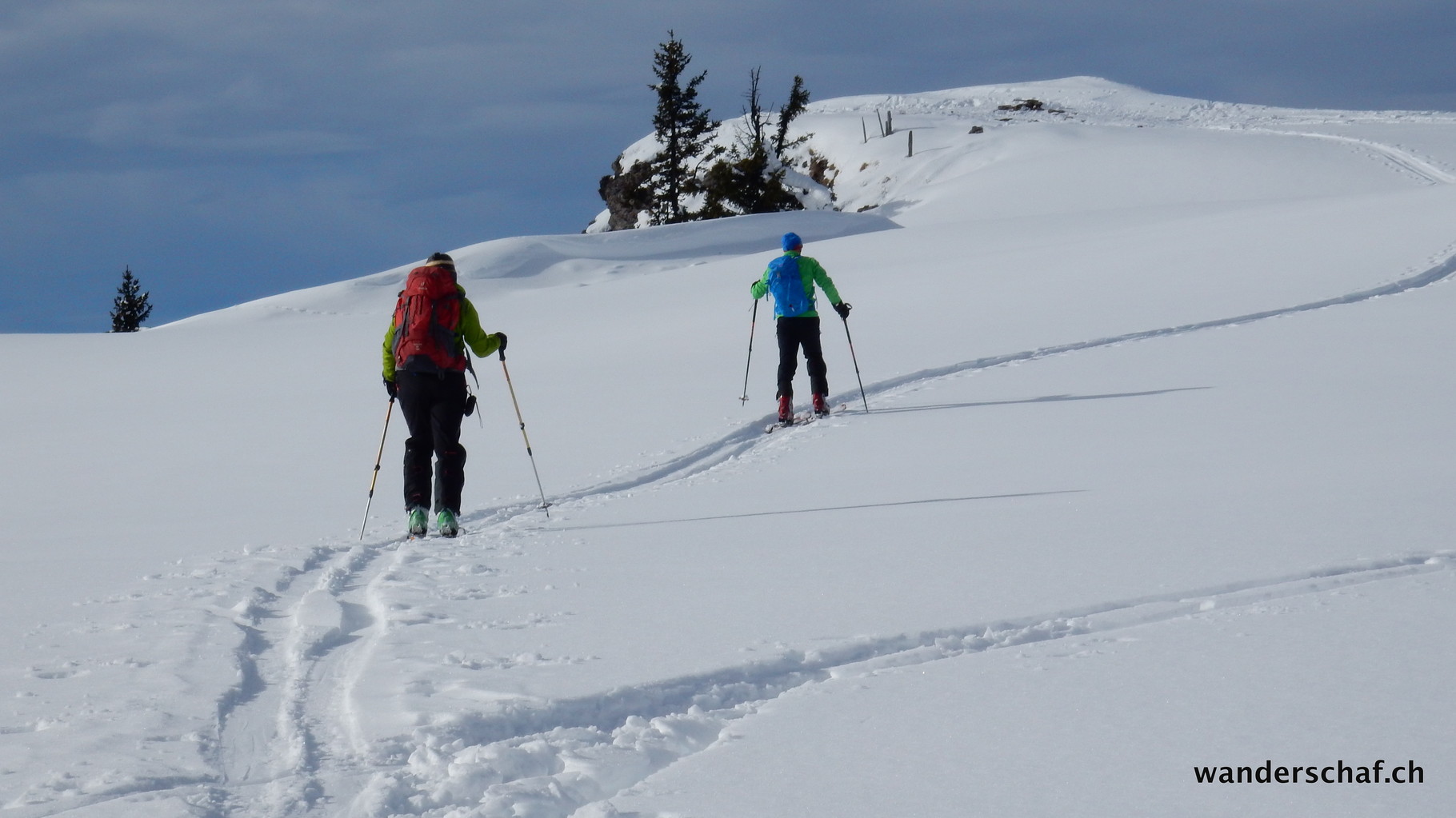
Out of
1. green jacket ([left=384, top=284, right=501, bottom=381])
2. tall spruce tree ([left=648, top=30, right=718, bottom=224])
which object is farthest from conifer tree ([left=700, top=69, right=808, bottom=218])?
green jacket ([left=384, top=284, right=501, bottom=381])

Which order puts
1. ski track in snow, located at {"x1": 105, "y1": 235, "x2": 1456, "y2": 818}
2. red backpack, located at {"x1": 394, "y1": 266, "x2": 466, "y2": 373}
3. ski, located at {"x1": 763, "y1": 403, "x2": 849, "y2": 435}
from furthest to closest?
ski, located at {"x1": 763, "y1": 403, "x2": 849, "y2": 435} → red backpack, located at {"x1": 394, "y1": 266, "x2": 466, "y2": 373} → ski track in snow, located at {"x1": 105, "y1": 235, "x2": 1456, "y2": 818}

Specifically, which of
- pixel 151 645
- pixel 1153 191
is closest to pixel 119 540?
pixel 151 645

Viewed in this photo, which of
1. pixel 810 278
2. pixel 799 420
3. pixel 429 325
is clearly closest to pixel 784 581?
pixel 429 325

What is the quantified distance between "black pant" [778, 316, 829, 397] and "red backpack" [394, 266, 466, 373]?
4.02 metres

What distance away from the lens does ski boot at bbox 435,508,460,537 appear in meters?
6.67

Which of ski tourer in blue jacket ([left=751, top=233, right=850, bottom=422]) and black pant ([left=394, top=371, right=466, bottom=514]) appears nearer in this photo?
black pant ([left=394, top=371, right=466, bottom=514])

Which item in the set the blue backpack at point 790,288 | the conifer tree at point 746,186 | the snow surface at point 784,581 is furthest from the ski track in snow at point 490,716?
the conifer tree at point 746,186

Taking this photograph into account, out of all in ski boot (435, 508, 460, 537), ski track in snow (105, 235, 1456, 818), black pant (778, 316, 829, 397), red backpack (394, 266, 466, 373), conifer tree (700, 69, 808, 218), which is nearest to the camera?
ski track in snow (105, 235, 1456, 818)

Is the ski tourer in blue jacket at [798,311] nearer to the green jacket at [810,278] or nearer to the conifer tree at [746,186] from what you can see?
the green jacket at [810,278]

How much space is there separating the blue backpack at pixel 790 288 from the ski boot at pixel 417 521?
15.1 ft

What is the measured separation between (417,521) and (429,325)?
1.13m

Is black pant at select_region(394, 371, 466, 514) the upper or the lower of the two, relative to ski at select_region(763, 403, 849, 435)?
upper

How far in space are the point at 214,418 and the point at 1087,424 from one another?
875 centimetres

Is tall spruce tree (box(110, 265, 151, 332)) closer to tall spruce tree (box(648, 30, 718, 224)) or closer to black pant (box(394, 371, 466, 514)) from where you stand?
tall spruce tree (box(648, 30, 718, 224))
